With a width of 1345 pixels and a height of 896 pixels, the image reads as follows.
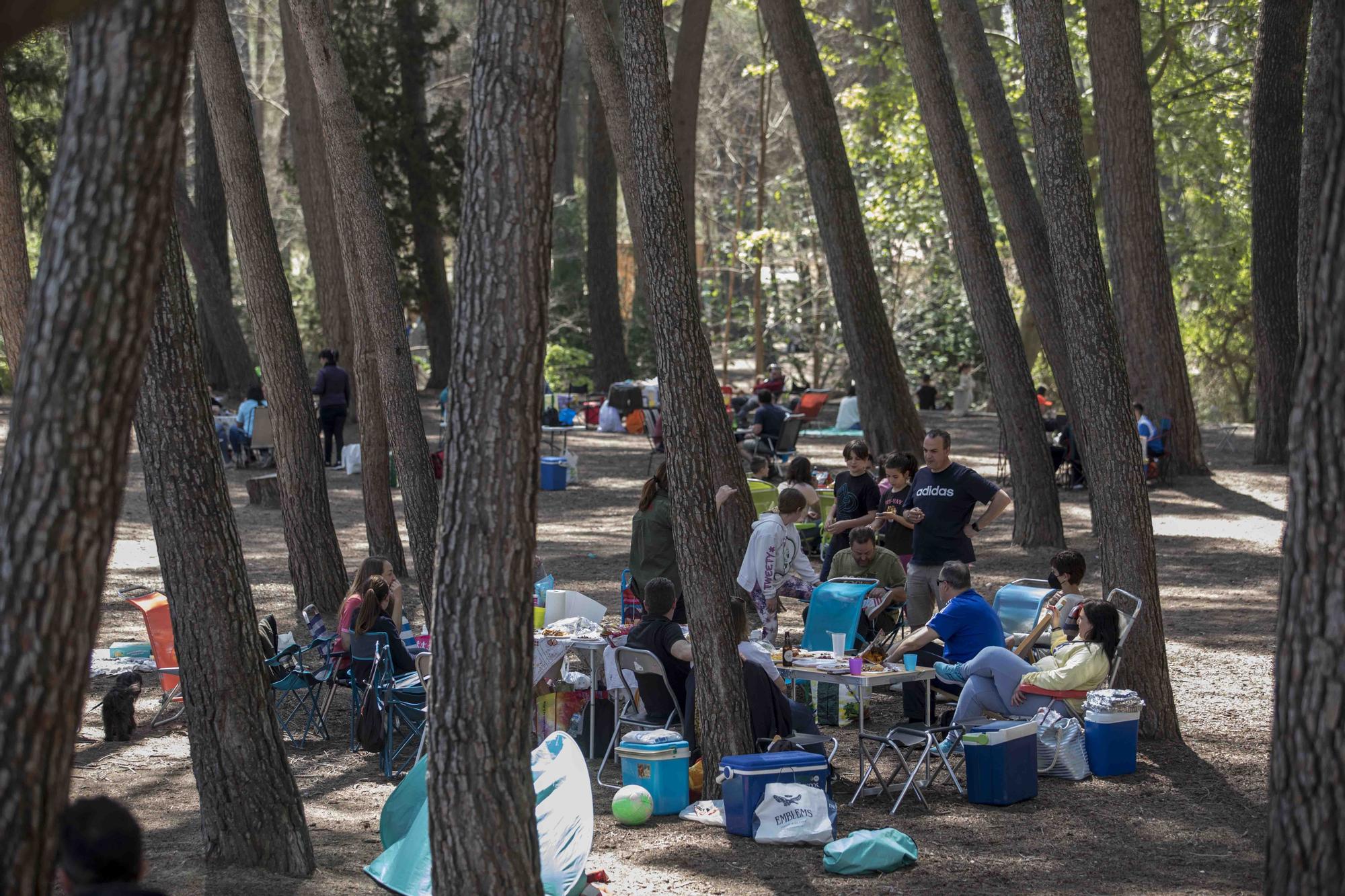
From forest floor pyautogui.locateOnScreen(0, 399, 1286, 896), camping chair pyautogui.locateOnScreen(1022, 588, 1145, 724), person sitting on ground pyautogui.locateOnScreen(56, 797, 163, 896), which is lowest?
forest floor pyautogui.locateOnScreen(0, 399, 1286, 896)

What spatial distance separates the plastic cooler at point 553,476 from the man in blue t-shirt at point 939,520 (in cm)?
989

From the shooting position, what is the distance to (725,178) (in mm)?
38656

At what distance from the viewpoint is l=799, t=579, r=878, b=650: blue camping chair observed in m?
9.63

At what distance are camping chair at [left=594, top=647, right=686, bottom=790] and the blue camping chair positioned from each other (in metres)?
1.34

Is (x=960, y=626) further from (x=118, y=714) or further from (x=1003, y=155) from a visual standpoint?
(x=1003, y=155)

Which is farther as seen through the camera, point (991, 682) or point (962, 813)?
point (991, 682)

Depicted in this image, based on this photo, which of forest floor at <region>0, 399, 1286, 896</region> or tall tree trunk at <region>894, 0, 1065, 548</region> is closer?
forest floor at <region>0, 399, 1286, 896</region>

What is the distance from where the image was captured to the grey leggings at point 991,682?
8.24 metres

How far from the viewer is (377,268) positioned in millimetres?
12117

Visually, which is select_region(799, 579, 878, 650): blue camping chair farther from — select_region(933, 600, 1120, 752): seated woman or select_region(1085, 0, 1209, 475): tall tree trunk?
select_region(1085, 0, 1209, 475): tall tree trunk

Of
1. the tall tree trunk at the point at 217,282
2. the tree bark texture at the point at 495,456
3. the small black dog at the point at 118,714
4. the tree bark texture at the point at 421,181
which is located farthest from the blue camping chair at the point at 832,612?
the tree bark texture at the point at 421,181

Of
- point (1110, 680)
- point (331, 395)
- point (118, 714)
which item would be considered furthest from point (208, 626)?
point (331, 395)

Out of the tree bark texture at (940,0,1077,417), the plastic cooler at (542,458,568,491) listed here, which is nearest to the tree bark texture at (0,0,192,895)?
the tree bark texture at (940,0,1077,417)

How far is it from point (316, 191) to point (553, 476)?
5.83 meters
